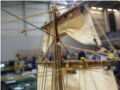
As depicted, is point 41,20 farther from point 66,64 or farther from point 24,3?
point 66,64

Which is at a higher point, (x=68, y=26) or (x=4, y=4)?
(x=4, y=4)

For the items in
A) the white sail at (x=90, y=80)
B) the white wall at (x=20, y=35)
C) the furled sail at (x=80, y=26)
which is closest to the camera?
the furled sail at (x=80, y=26)

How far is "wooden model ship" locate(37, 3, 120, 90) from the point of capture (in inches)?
76.5

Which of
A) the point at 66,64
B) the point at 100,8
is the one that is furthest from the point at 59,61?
the point at 100,8

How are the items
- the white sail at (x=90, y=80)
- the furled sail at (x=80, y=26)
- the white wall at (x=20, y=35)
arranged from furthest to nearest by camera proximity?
the white wall at (x=20, y=35) < the white sail at (x=90, y=80) < the furled sail at (x=80, y=26)

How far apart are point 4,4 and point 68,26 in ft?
22.1

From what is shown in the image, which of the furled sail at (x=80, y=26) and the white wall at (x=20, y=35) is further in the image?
the white wall at (x=20, y=35)

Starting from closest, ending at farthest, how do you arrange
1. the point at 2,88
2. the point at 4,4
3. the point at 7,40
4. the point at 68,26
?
the point at 68,26, the point at 2,88, the point at 4,4, the point at 7,40

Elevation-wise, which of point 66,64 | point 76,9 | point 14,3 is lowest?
point 66,64

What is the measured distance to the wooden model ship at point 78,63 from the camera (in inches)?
76.5

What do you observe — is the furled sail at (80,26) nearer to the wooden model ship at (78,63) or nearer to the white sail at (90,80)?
the wooden model ship at (78,63)

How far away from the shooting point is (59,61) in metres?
1.99

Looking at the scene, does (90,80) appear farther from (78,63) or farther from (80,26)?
(80,26)

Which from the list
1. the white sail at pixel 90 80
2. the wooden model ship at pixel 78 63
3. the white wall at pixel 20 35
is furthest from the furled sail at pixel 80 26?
the white wall at pixel 20 35
